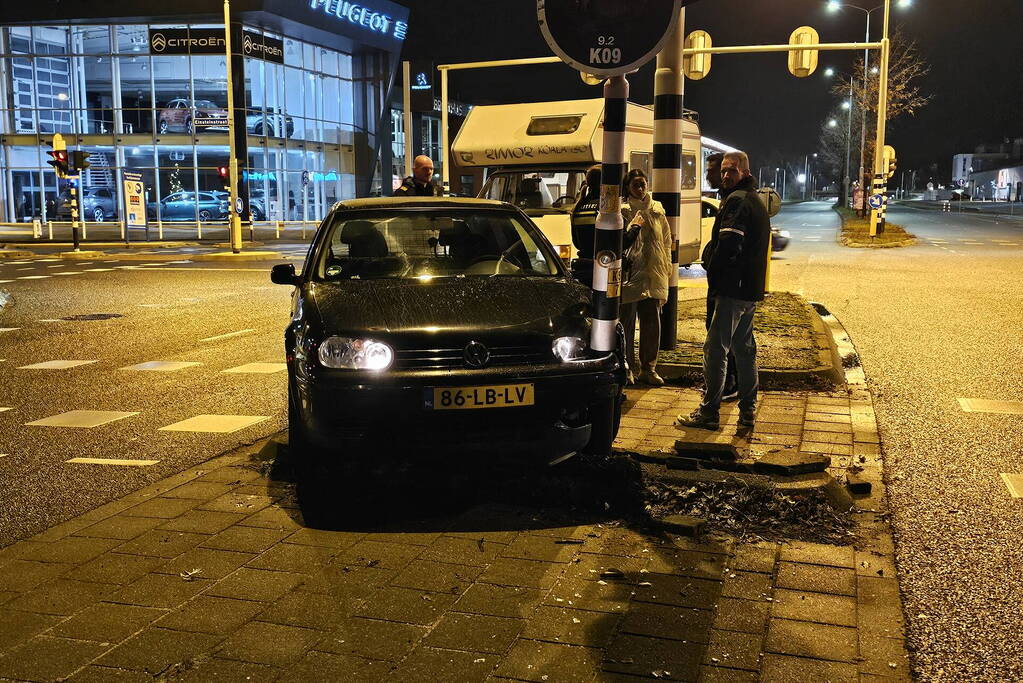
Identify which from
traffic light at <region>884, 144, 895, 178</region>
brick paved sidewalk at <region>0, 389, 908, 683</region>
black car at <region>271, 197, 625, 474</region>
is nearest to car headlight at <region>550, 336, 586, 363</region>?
black car at <region>271, 197, 625, 474</region>

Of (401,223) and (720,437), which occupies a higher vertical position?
(401,223)

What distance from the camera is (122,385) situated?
861cm

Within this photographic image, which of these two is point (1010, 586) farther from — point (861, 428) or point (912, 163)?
point (912, 163)

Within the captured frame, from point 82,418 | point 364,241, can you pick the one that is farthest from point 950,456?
point 82,418

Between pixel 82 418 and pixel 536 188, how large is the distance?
371 inches

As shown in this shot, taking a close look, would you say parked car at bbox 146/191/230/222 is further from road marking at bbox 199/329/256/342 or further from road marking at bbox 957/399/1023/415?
road marking at bbox 957/399/1023/415

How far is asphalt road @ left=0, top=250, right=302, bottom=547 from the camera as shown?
18.6ft

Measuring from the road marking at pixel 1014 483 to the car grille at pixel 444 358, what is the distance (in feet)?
9.13

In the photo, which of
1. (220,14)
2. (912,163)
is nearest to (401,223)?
(220,14)

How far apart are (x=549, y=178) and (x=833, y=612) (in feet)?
41.1

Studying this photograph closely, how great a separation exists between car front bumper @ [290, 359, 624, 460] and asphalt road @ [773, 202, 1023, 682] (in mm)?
1810

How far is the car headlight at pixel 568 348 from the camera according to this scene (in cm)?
513

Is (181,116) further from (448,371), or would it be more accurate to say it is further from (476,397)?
(476,397)

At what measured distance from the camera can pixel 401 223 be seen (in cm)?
648
